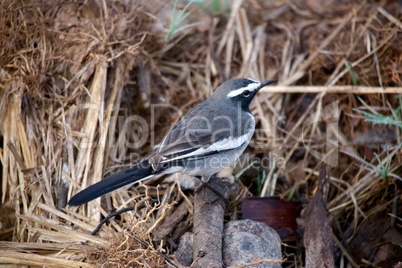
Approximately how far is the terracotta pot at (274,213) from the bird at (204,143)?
1.92 feet

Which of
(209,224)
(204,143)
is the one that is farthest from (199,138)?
(209,224)

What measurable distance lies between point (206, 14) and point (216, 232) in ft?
14.0

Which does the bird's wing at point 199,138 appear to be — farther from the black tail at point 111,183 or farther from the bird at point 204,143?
the black tail at point 111,183

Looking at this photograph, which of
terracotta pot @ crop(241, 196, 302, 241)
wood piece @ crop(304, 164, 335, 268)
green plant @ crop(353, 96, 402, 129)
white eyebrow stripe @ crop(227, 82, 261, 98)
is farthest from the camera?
white eyebrow stripe @ crop(227, 82, 261, 98)

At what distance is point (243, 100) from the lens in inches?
218

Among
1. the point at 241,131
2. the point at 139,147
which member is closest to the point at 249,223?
the point at 241,131

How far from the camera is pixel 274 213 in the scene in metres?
4.73

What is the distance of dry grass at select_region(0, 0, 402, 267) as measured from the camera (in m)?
4.48

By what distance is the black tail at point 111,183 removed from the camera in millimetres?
4172

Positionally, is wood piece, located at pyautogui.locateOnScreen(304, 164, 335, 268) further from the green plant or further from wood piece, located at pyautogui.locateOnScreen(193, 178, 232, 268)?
the green plant

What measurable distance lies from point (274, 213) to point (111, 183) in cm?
Result: 179

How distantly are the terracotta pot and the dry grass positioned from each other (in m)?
0.26

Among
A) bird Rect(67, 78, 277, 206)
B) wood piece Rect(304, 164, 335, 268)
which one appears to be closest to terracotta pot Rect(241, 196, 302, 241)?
wood piece Rect(304, 164, 335, 268)

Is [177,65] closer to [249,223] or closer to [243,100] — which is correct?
[243,100]
